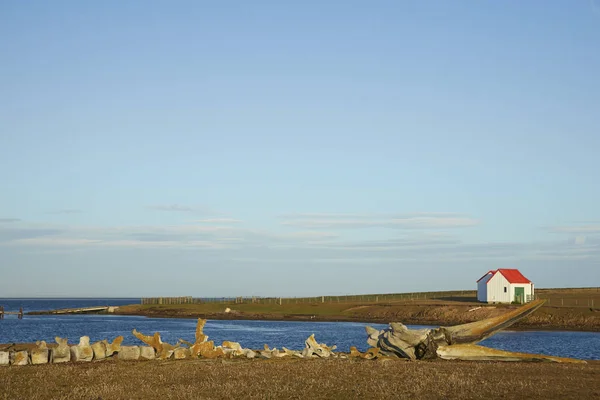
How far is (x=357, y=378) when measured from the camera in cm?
2484

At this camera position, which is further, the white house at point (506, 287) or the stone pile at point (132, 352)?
the white house at point (506, 287)

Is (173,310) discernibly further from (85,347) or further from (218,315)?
(85,347)

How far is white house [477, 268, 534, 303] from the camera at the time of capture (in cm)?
10806

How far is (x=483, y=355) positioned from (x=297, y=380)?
1297 centimetres

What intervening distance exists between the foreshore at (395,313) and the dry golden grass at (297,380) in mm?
62653

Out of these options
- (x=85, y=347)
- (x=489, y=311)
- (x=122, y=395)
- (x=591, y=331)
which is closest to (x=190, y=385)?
(x=122, y=395)

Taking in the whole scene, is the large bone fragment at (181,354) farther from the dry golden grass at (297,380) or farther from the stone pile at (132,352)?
the dry golden grass at (297,380)

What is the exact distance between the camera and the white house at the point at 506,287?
355ft

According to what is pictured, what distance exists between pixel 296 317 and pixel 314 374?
90.9 m

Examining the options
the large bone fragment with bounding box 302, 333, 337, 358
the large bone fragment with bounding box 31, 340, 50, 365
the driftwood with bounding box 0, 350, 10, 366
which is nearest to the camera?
the driftwood with bounding box 0, 350, 10, 366

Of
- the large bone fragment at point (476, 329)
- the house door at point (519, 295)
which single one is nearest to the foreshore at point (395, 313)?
the house door at point (519, 295)

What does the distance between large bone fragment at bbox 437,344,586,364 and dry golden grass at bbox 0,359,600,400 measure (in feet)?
7.19

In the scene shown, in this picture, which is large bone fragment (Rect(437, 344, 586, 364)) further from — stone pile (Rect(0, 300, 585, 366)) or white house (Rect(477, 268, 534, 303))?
white house (Rect(477, 268, 534, 303))

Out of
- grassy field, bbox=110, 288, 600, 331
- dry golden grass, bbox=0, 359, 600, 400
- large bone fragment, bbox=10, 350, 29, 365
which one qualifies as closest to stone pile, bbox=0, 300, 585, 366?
large bone fragment, bbox=10, 350, 29, 365
